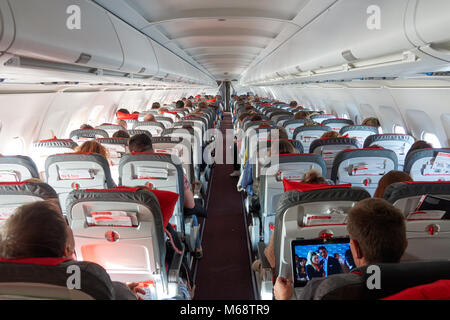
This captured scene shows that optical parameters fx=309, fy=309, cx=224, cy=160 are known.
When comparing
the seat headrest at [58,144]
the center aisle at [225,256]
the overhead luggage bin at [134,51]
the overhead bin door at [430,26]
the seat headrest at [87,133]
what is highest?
the overhead luggage bin at [134,51]

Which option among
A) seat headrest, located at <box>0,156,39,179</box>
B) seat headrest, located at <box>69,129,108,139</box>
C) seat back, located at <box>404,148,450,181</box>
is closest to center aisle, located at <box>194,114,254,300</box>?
seat back, located at <box>404,148,450,181</box>

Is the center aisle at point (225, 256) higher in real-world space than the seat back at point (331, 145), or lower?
lower

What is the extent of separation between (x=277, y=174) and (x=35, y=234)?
2.61 meters

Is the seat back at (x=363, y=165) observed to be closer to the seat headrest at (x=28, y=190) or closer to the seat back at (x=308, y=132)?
the seat back at (x=308, y=132)

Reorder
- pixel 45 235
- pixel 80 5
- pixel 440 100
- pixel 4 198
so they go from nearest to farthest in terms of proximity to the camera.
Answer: pixel 45 235 → pixel 4 198 → pixel 80 5 → pixel 440 100

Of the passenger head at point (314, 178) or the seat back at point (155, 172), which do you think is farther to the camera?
the seat back at point (155, 172)

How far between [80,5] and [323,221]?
3382mm

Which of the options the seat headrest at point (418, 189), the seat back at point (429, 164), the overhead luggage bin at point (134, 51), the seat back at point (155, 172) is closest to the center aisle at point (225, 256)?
the seat back at point (155, 172)

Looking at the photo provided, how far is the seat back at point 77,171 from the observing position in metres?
3.82

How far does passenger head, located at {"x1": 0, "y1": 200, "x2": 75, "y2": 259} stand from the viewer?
1484 mm

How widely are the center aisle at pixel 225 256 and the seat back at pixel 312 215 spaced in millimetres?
1919
